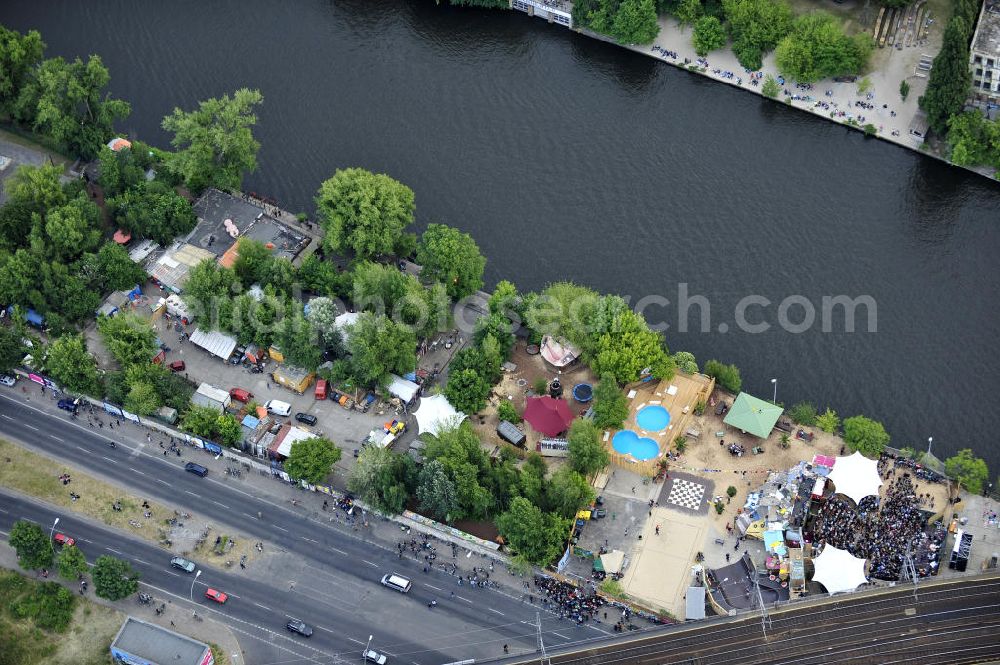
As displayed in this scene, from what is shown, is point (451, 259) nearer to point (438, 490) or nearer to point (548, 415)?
point (548, 415)

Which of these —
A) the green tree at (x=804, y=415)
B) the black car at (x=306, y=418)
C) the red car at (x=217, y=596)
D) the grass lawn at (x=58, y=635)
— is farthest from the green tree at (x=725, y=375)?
the grass lawn at (x=58, y=635)

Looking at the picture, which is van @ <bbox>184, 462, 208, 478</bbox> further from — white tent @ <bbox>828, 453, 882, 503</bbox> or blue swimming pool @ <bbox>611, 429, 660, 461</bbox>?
white tent @ <bbox>828, 453, 882, 503</bbox>

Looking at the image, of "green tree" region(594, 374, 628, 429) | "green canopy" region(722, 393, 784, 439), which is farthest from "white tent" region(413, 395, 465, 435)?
"green canopy" region(722, 393, 784, 439)

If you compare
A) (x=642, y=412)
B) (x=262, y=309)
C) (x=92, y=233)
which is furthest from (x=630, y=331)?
(x=92, y=233)

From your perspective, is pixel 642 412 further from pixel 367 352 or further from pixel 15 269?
pixel 15 269

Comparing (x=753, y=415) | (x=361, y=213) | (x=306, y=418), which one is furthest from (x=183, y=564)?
(x=753, y=415)
